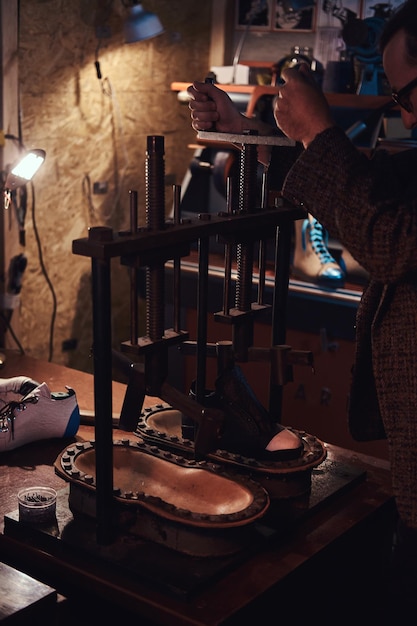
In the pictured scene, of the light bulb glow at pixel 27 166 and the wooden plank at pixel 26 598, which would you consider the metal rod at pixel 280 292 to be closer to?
the wooden plank at pixel 26 598

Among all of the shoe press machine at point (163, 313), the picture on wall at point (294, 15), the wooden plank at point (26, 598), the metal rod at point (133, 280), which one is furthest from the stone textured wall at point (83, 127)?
the wooden plank at point (26, 598)

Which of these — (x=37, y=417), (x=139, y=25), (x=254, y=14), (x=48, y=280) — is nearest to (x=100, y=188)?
(x=48, y=280)

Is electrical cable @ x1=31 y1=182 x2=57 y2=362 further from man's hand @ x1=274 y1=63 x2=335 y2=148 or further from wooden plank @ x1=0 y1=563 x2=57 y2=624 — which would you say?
wooden plank @ x1=0 y1=563 x2=57 y2=624

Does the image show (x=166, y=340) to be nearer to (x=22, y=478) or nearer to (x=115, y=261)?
(x=22, y=478)

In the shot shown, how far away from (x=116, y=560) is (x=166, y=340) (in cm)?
34

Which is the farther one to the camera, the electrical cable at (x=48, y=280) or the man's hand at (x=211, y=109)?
the electrical cable at (x=48, y=280)

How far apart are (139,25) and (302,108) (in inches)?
103

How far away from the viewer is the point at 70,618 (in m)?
1.31

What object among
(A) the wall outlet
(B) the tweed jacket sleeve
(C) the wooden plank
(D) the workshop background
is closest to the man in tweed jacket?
(B) the tweed jacket sleeve

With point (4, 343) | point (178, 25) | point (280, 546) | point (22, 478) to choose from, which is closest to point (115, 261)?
point (4, 343)

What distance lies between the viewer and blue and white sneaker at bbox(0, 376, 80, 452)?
5.60ft

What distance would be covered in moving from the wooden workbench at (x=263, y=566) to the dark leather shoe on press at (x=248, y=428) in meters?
0.12

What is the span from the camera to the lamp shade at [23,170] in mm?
2037

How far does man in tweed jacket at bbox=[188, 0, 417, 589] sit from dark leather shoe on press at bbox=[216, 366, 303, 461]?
0.16 m
